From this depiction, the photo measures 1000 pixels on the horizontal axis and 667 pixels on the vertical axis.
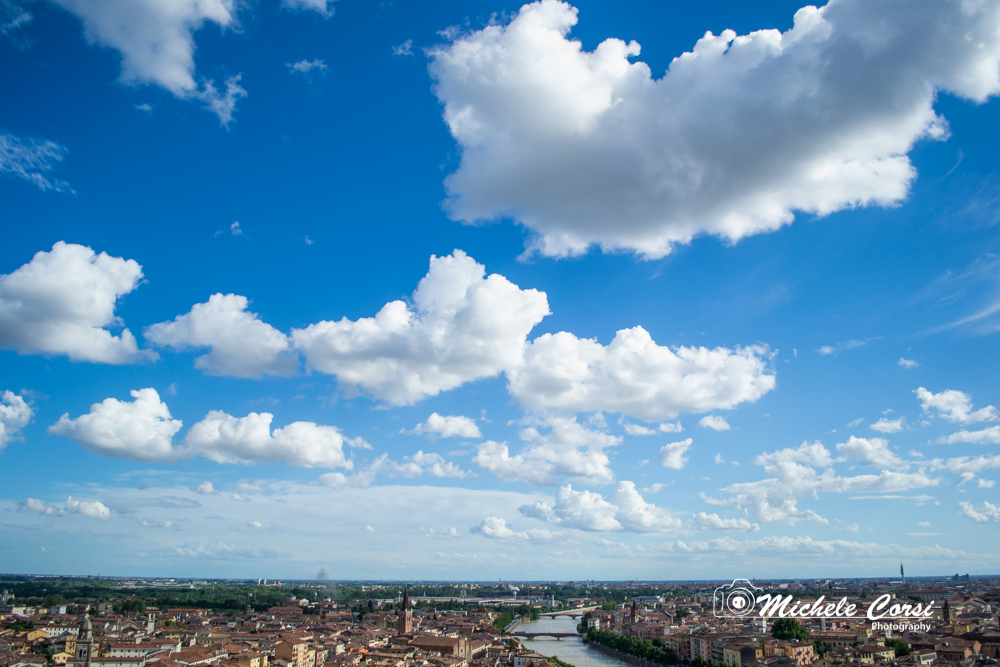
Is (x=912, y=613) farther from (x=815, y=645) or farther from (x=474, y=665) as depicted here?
(x=474, y=665)

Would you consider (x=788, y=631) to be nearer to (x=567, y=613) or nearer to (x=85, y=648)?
(x=85, y=648)

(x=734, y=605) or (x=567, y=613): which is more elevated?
(x=734, y=605)

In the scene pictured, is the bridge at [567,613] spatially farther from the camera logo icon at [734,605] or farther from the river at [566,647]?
the camera logo icon at [734,605]

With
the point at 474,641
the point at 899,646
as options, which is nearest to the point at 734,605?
the point at 899,646

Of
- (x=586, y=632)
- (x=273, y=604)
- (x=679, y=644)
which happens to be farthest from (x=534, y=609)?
(x=679, y=644)

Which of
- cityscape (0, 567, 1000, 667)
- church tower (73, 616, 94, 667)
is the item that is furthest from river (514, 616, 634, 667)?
church tower (73, 616, 94, 667)

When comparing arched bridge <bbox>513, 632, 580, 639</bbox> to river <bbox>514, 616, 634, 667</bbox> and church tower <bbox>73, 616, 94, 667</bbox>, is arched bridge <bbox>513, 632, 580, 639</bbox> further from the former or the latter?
church tower <bbox>73, 616, 94, 667</bbox>
